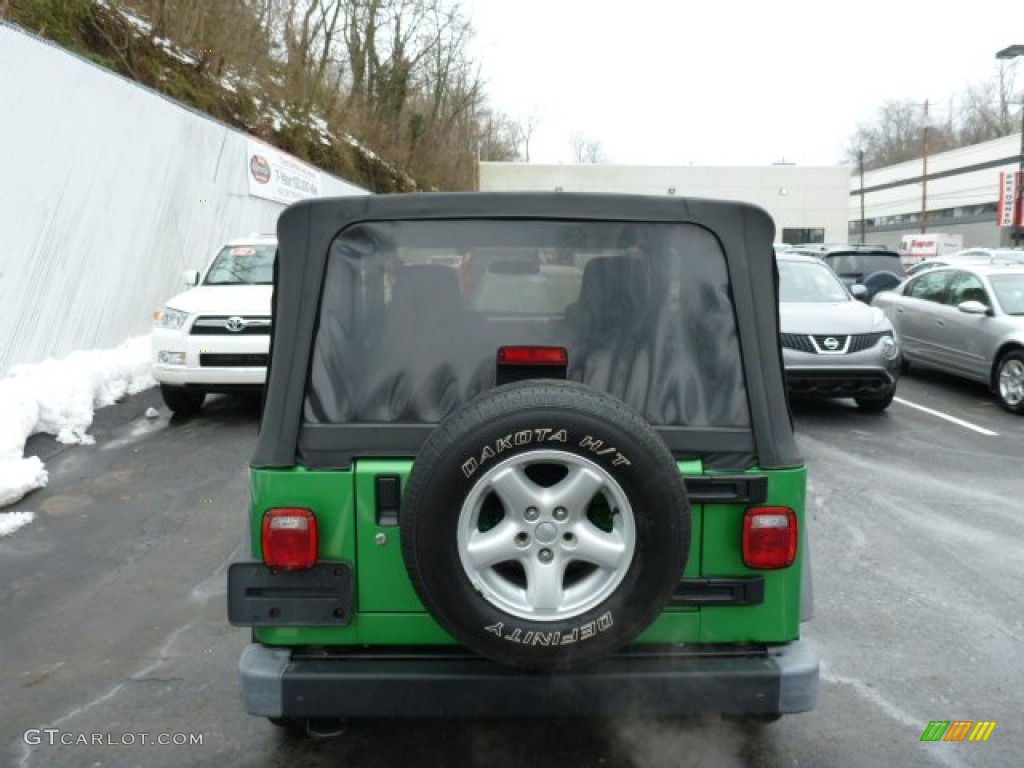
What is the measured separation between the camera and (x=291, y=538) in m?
2.56

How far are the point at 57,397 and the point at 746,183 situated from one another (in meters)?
45.5

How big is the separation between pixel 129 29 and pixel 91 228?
7.55 meters

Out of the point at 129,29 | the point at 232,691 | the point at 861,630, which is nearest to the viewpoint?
the point at 232,691

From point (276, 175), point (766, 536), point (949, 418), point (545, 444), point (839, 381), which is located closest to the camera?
point (545, 444)

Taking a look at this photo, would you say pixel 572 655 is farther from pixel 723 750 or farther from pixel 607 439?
pixel 723 750

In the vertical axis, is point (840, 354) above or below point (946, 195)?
below

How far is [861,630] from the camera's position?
418 cm

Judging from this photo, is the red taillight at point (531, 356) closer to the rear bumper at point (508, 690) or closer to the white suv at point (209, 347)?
the rear bumper at point (508, 690)

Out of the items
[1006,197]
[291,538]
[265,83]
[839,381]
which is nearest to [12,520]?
[291,538]

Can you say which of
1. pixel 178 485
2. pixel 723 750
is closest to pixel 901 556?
pixel 723 750

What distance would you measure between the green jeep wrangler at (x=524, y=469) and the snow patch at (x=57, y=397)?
439cm

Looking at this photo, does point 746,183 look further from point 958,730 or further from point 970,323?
point 958,730

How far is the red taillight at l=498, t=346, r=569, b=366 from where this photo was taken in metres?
2.62

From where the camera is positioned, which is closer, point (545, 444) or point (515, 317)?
point (545, 444)
